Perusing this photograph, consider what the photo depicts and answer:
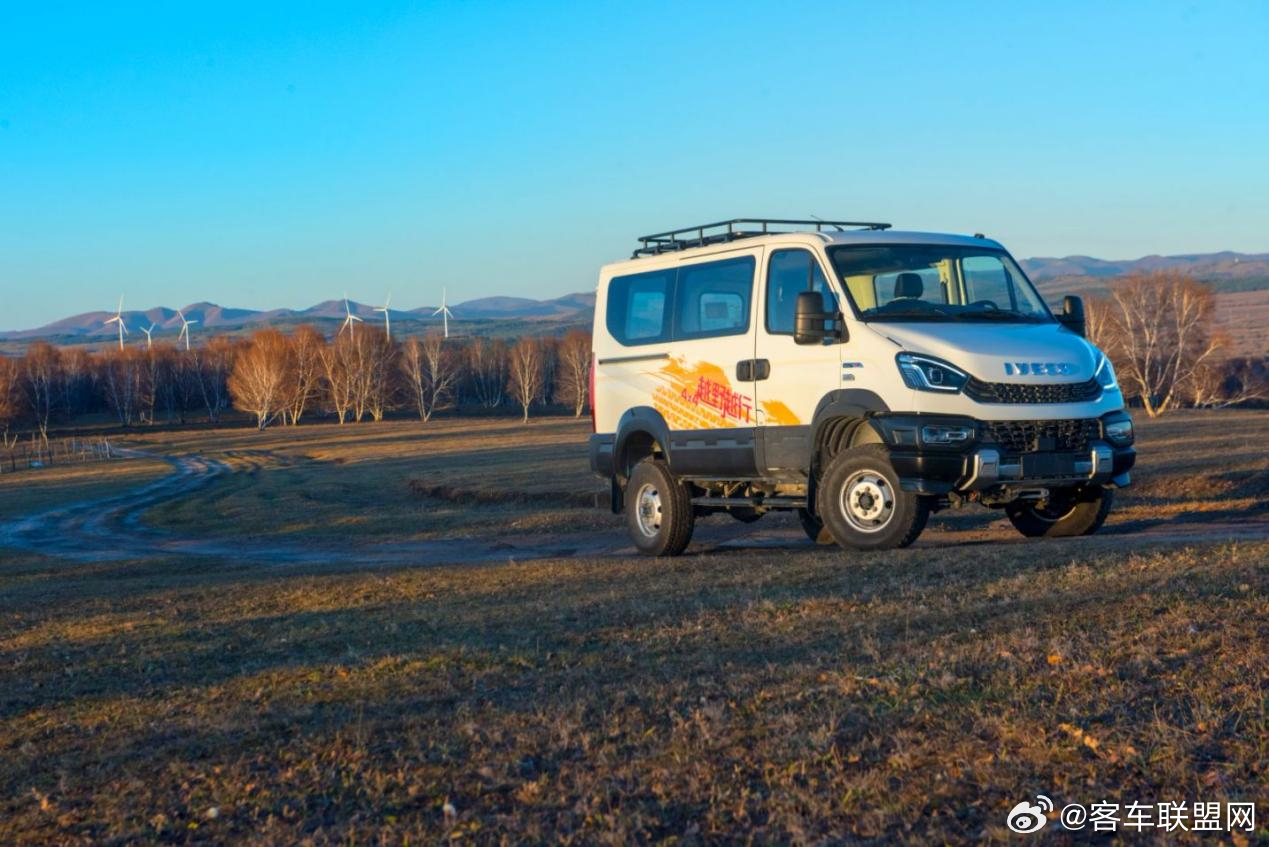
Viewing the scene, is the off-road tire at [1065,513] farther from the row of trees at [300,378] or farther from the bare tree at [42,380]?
the bare tree at [42,380]

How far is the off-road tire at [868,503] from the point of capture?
11992 millimetres

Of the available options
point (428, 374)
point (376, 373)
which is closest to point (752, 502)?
point (376, 373)

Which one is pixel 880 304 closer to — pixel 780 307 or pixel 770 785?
pixel 780 307

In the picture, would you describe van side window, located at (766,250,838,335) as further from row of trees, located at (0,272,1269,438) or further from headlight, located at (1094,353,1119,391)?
row of trees, located at (0,272,1269,438)

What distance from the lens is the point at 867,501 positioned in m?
12.3

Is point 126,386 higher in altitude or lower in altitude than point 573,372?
lower

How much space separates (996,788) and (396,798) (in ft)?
7.85

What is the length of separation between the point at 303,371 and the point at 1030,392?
12754 centimetres

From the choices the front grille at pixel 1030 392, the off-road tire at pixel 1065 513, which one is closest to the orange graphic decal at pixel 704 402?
the front grille at pixel 1030 392

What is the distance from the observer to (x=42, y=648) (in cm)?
973

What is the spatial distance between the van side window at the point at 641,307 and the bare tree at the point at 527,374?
358 feet

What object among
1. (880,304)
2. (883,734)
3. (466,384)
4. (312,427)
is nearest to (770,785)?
(883,734)

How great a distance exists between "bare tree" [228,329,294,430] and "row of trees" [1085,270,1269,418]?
3050 inches

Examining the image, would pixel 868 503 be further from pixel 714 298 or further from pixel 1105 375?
pixel 714 298
